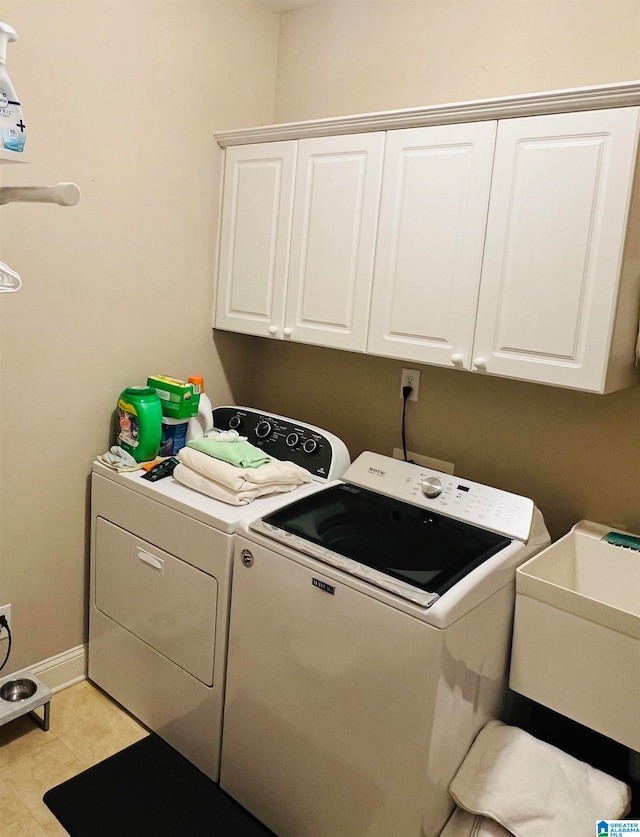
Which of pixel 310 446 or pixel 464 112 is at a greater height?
pixel 464 112

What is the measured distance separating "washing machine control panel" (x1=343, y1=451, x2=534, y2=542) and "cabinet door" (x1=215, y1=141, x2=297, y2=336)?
2.09 ft

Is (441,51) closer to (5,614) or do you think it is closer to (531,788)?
(531,788)

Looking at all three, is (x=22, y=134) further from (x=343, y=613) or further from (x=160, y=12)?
(x=343, y=613)

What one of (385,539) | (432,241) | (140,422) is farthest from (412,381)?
(140,422)

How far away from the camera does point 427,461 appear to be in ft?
7.73

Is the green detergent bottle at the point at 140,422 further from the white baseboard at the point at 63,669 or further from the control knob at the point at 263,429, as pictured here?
the white baseboard at the point at 63,669

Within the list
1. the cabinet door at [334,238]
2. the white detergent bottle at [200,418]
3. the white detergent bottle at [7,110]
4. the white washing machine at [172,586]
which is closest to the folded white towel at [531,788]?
the white washing machine at [172,586]

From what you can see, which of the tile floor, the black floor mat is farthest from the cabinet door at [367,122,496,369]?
the tile floor

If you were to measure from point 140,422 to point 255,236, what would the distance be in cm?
80

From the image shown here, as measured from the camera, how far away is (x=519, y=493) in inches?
84.7

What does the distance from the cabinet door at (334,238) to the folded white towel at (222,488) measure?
1.75 feet

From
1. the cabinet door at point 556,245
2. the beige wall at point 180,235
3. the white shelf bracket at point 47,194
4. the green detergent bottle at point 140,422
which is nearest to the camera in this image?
the white shelf bracket at point 47,194

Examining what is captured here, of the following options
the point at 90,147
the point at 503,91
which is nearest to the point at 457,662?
the point at 503,91

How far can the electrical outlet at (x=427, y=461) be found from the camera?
2303 millimetres
